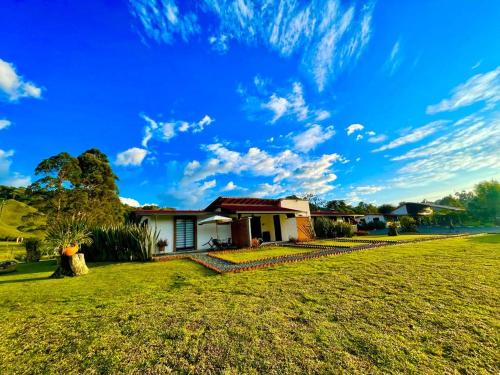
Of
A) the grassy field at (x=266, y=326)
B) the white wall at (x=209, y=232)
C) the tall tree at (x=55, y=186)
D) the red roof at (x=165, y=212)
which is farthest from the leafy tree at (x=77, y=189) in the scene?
the grassy field at (x=266, y=326)

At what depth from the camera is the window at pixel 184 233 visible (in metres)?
14.0

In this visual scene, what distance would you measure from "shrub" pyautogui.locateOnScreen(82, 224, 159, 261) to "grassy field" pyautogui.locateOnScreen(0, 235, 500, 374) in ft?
16.6

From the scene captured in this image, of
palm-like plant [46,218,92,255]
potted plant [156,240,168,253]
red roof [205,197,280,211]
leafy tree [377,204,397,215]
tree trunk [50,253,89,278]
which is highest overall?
leafy tree [377,204,397,215]

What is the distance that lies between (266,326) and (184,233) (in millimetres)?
12341

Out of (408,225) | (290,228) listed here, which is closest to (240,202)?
(290,228)

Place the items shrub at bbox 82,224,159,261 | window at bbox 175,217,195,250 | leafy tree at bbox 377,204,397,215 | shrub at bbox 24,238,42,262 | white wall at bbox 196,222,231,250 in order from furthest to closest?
leafy tree at bbox 377,204,397,215 < white wall at bbox 196,222,231,250 < window at bbox 175,217,195,250 < shrub at bbox 24,238,42,262 < shrub at bbox 82,224,159,261

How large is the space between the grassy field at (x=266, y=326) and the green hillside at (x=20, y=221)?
19.3 metres

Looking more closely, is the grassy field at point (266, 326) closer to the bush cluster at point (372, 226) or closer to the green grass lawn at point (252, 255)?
the green grass lawn at point (252, 255)

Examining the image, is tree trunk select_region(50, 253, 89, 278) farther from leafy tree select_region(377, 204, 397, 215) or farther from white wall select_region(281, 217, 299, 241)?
leafy tree select_region(377, 204, 397, 215)

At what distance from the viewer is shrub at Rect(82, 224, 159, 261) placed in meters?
10.5

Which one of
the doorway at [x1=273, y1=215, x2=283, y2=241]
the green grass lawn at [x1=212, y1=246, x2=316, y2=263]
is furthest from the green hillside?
the doorway at [x1=273, y1=215, x2=283, y2=241]

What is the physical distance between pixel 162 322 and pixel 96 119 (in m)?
17.7

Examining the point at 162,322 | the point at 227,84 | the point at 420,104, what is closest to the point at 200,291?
the point at 162,322

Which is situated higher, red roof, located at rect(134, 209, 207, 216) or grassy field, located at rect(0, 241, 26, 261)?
red roof, located at rect(134, 209, 207, 216)
